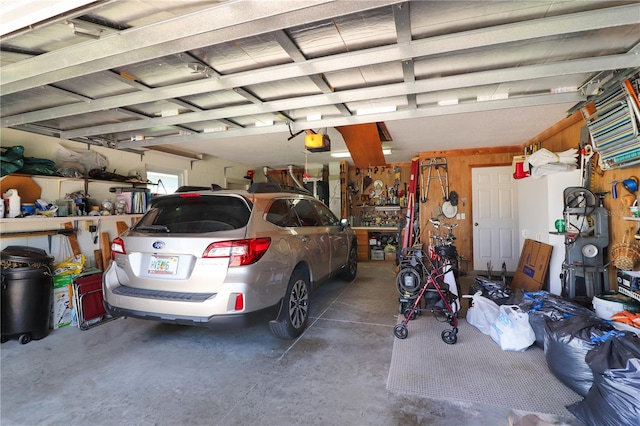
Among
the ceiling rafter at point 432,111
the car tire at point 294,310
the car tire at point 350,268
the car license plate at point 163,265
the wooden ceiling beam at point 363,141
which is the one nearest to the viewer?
the car license plate at point 163,265

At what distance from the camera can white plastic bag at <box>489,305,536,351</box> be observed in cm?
263

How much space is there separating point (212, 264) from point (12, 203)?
2.76 metres

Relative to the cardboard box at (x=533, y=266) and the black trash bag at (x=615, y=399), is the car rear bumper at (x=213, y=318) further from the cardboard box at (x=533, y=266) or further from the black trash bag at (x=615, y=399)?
the cardboard box at (x=533, y=266)

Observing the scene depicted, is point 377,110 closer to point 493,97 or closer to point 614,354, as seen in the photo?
point 493,97

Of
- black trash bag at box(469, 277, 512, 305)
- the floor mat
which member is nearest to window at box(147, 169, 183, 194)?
the floor mat

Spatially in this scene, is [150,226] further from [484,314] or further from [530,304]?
[530,304]

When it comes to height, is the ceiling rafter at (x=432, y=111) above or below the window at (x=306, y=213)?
above

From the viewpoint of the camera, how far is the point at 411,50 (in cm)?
201

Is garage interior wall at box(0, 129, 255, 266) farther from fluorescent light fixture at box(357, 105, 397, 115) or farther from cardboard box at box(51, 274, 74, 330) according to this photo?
fluorescent light fixture at box(357, 105, 397, 115)

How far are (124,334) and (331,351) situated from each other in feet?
7.34

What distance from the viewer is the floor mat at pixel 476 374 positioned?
196 centimetres

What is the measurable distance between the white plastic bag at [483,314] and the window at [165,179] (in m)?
5.11

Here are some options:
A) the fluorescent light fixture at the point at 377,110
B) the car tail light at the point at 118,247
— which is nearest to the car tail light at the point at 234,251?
the car tail light at the point at 118,247

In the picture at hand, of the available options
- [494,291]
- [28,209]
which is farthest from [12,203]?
[494,291]
